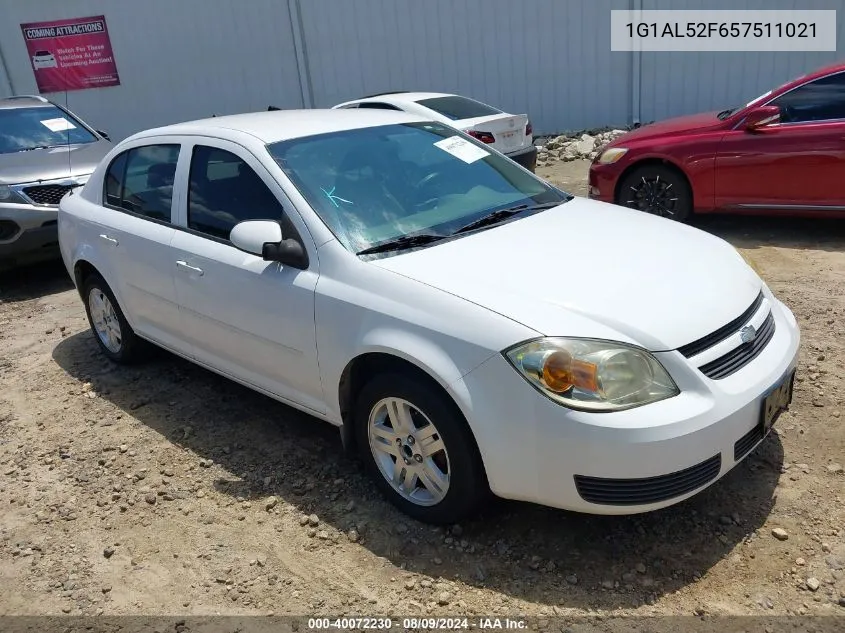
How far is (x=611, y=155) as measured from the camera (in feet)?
23.0

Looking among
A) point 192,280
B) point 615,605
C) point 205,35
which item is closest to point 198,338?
point 192,280

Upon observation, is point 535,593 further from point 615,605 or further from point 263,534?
point 263,534

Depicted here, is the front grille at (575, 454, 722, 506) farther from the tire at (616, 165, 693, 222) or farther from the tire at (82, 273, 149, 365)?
the tire at (616, 165, 693, 222)

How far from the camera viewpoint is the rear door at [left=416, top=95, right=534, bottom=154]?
8.66 m

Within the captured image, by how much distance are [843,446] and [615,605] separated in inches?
60.5

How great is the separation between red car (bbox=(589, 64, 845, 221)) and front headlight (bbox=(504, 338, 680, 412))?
4599 millimetres

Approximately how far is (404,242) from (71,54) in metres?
15.0

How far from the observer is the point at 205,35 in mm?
14367

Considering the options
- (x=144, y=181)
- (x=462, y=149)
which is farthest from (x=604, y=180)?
(x=144, y=181)

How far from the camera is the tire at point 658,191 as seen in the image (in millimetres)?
6781

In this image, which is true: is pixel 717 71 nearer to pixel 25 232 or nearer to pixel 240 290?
pixel 25 232

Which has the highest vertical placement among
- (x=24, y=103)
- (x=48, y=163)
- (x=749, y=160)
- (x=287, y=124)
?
(x=287, y=124)

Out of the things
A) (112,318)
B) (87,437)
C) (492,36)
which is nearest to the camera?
(87,437)

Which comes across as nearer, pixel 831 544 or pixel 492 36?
pixel 831 544
